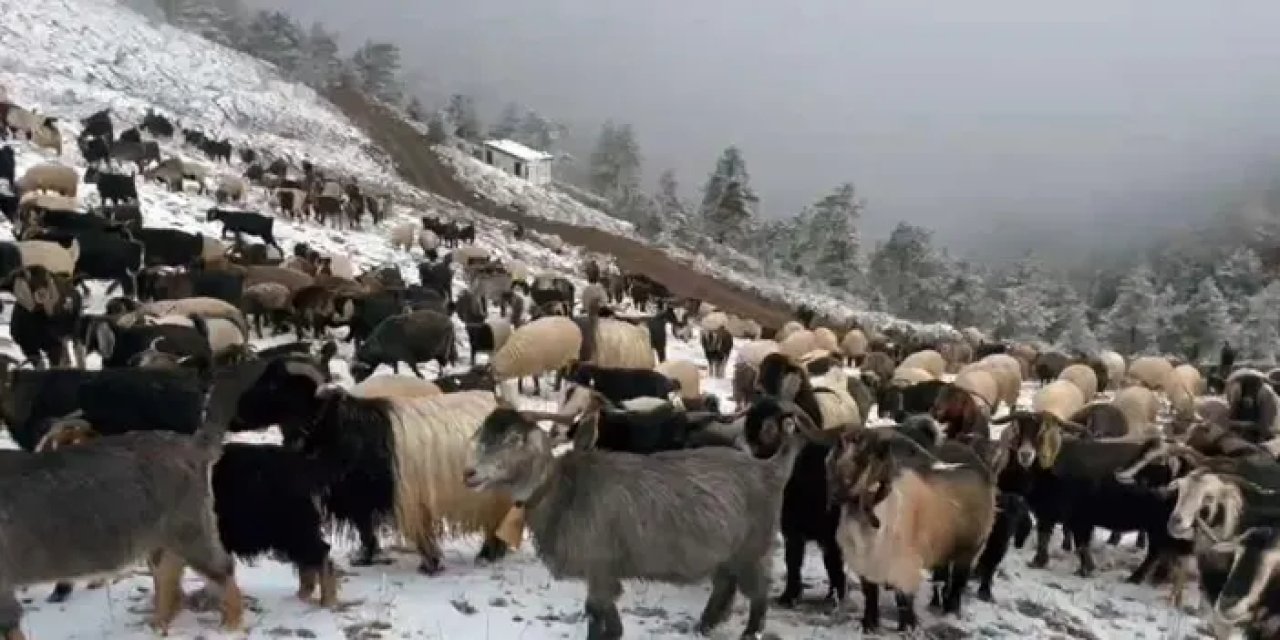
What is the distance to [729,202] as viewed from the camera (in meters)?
84.4

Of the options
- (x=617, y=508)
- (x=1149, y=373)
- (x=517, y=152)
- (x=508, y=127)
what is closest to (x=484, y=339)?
(x=617, y=508)

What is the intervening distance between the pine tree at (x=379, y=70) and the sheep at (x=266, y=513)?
106 m

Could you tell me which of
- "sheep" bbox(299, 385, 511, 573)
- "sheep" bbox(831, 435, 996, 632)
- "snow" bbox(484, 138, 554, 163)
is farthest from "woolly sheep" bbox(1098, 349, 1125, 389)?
"snow" bbox(484, 138, 554, 163)

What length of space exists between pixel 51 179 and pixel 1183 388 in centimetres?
3102

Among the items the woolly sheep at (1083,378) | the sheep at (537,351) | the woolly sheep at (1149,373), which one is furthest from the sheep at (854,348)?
the sheep at (537,351)

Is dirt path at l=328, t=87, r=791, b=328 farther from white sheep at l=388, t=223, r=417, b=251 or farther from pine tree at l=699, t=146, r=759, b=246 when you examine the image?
white sheep at l=388, t=223, r=417, b=251

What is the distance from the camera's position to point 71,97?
5038 cm

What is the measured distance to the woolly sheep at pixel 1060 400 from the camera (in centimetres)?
2211

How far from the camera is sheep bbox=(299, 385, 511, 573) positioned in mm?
8336

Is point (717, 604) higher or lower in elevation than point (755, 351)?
lower

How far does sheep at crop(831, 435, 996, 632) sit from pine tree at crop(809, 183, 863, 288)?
76023mm

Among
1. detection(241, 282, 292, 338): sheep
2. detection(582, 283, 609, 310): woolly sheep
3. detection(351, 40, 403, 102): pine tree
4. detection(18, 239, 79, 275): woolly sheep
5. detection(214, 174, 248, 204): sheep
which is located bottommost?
detection(241, 282, 292, 338): sheep

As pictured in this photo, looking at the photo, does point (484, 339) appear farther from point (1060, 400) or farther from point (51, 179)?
point (51, 179)

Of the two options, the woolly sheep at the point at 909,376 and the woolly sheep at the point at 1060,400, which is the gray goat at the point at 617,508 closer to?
the woolly sheep at the point at 909,376
